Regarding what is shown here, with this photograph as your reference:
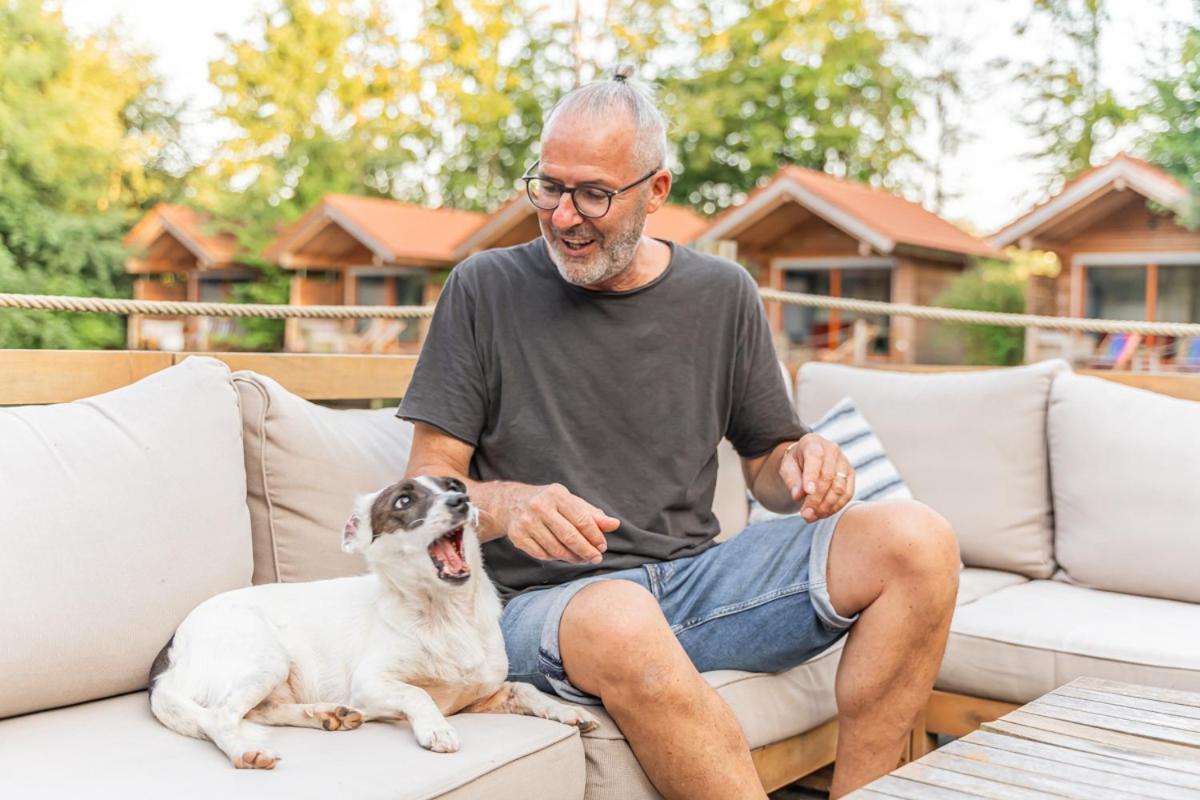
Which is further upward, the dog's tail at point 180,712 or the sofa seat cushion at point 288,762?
the dog's tail at point 180,712

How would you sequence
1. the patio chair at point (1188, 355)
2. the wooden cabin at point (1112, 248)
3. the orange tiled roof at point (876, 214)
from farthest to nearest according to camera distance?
the orange tiled roof at point (876, 214), the wooden cabin at point (1112, 248), the patio chair at point (1188, 355)

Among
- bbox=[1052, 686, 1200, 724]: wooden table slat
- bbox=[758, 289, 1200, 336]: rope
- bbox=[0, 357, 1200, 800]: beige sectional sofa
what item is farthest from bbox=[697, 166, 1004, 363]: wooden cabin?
bbox=[1052, 686, 1200, 724]: wooden table slat

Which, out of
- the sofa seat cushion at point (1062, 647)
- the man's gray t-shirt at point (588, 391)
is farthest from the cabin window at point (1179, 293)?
the man's gray t-shirt at point (588, 391)

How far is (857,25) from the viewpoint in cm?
2742

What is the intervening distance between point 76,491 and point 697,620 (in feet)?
3.94

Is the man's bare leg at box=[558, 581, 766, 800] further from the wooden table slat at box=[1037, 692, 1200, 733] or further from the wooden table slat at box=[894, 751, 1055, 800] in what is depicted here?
the wooden table slat at box=[1037, 692, 1200, 733]

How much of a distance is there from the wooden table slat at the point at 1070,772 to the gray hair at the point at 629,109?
1370mm

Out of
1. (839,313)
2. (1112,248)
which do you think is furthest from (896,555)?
(839,313)

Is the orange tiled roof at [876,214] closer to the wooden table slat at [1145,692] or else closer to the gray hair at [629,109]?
the gray hair at [629,109]

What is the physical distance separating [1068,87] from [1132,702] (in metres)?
27.1

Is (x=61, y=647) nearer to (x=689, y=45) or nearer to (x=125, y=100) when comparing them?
(x=125, y=100)

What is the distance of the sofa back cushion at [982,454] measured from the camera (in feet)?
11.5

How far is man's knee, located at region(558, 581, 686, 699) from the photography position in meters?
1.97

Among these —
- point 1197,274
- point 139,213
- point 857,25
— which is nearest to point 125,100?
point 139,213
